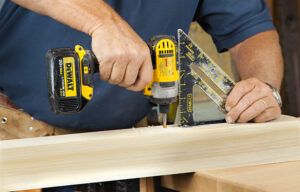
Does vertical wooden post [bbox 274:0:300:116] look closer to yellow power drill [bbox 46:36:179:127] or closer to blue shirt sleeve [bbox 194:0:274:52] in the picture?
blue shirt sleeve [bbox 194:0:274:52]

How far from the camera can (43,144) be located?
6.21 feet

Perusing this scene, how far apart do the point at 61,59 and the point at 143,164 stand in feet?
1.44

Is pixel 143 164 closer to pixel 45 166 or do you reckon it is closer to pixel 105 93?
pixel 45 166

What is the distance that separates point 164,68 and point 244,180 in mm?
485

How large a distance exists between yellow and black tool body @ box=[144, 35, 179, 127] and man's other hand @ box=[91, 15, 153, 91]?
54mm

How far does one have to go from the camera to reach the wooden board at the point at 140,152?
1880mm

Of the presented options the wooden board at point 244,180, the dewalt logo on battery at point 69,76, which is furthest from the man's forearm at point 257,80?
the dewalt logo on battery at point 69,76

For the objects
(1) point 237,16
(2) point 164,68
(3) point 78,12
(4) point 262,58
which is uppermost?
(1) point 237,16

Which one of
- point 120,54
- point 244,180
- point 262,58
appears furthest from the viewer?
point 262,58

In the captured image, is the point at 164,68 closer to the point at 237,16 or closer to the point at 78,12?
the point at 78,12

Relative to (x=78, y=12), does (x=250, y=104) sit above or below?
below

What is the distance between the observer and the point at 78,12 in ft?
6.80

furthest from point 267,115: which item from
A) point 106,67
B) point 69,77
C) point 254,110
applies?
point 69,77

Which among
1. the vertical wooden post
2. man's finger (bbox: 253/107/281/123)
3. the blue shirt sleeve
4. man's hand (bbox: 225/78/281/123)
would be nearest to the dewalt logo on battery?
man's hand (bbox: 225/78/281/123)
